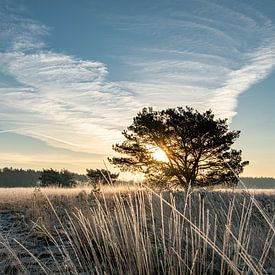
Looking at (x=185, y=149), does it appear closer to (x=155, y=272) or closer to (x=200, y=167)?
(x=200, y=167)

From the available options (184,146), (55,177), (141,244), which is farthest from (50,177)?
(141,244)

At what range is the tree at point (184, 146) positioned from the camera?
77.4 ft

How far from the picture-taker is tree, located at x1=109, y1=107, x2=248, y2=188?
23578 millimetres

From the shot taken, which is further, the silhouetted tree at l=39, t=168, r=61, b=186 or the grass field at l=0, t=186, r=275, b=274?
the silhouetted tree at l=39, t=168, r=61, b=186

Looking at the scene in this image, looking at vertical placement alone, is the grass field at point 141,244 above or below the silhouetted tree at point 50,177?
below

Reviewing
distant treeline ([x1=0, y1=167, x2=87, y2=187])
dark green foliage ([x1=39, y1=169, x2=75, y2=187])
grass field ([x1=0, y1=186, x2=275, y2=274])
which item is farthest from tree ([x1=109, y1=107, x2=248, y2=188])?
distant treeline ([x1=0, y1=167, x2=87, y2=187])

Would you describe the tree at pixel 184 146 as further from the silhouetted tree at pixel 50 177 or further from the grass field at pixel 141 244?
the silhouetted tree at pixel 50 177

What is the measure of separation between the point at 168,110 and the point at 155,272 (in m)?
20.1

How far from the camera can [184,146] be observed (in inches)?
953

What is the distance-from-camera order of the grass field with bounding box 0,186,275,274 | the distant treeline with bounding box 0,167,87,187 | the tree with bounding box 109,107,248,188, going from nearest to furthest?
the grass field with bounding box 0,186,275,274, the tree with bounding box 109,107,248,188, the distant treeline with bounding box 0,167,87,187

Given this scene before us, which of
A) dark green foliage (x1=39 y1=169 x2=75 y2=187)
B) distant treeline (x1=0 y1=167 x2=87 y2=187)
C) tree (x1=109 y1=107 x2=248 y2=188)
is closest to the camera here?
tree (x1=109 y1=107 x2=248 y2=188)

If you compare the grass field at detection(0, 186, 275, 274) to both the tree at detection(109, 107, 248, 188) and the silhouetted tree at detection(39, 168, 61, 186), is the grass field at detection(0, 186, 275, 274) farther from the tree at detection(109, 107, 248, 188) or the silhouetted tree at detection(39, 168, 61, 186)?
the silhouetted tree at detection(39, 168, 61, 186)

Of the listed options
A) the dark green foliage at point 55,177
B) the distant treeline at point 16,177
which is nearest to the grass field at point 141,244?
the dark green foliage at point 55,177

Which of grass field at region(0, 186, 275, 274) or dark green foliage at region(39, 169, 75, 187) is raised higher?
dark green foliage at region(39, 169, 75, 187)
